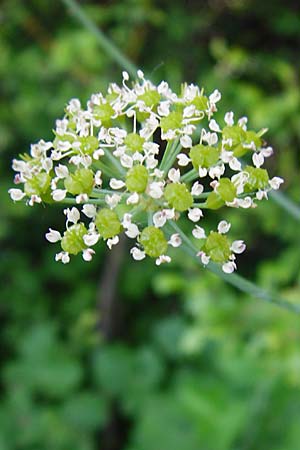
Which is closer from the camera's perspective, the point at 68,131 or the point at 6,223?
the point at 68,131

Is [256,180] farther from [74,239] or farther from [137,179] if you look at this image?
[74,239]

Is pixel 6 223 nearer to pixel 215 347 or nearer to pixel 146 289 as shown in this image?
pixel 146 289

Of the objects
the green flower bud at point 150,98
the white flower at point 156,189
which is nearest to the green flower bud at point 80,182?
the white flower at point 156,189

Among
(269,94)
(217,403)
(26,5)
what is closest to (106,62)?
(26,5)

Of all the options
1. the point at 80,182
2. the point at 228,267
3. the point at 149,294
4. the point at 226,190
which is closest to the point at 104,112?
the point at 80,182

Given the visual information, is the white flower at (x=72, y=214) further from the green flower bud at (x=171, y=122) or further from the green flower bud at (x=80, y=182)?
the green flower bud at (x=171, y=122)

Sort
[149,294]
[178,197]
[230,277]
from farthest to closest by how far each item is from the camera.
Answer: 1. [149,294]
2. [230,277]
3. [178,197]
